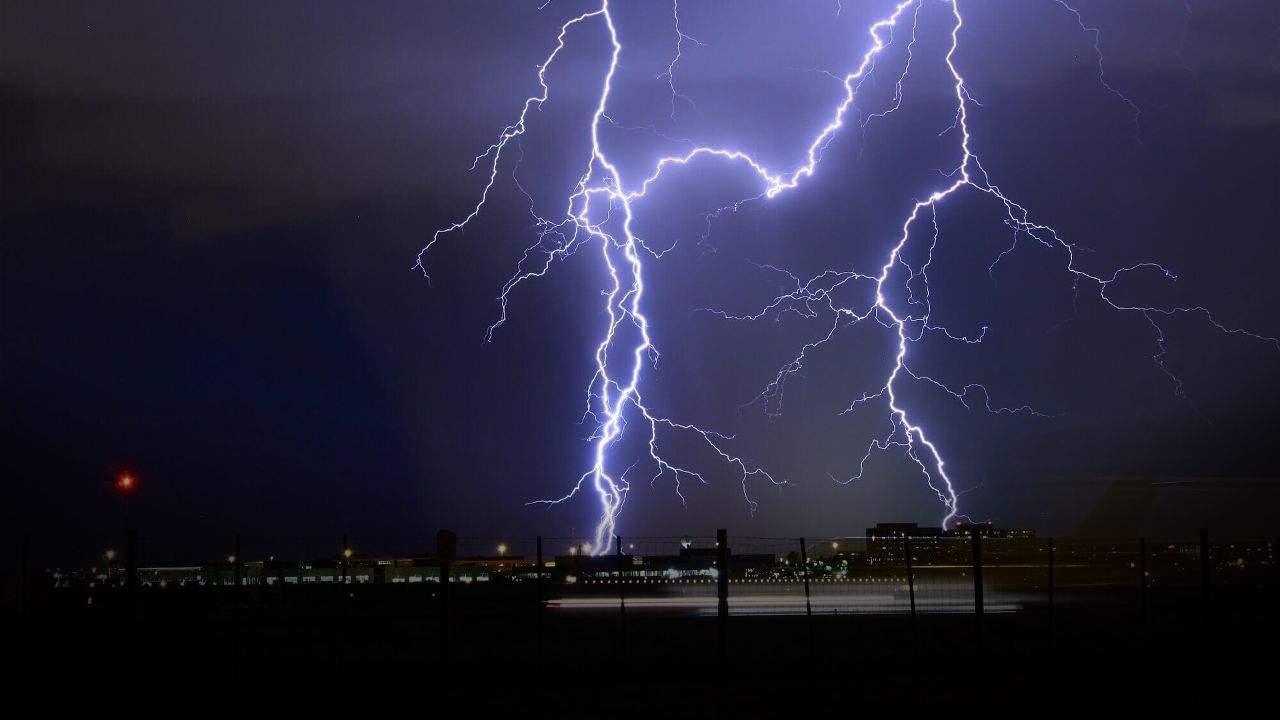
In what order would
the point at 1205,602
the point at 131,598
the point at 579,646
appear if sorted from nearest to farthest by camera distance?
the point at 131,598 → the point at 1205,602 → the point at 579,646

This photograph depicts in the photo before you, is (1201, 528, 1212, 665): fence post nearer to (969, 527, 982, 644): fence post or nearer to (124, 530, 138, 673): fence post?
(969, 527, 982, 644): fence post

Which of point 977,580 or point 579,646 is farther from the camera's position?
point 579,646

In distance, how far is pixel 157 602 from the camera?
25281 mm

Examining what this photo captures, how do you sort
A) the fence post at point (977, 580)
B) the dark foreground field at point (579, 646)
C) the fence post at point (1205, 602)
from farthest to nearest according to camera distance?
1. the fence post at point (1205, 602)
2. the fence post at point (977, 580)
3. the dark foreground field at point (579, 646)

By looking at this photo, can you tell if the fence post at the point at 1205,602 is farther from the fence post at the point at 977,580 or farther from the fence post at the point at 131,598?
the fence post at the point at 131,598

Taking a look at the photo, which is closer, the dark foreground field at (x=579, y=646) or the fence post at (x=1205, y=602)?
the dark foreground field at (x=579, y=646)

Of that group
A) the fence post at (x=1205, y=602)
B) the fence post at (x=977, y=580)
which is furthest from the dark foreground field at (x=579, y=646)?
the fence post at (x=977, y=580)

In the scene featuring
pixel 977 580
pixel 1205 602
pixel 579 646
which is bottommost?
pixel 579 646

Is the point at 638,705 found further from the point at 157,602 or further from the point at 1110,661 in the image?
the point at 157,602

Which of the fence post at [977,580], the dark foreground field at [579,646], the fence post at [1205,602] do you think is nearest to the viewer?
the dark foreground field at [579,646]

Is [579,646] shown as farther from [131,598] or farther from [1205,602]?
[1205,602]

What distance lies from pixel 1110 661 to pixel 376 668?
32.3 ft

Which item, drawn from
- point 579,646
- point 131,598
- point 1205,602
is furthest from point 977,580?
point 131,598

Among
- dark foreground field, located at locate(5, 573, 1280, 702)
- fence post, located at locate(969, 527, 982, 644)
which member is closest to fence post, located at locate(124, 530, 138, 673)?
dark foreground field, located at locate(5, 573, 1280, 702)
